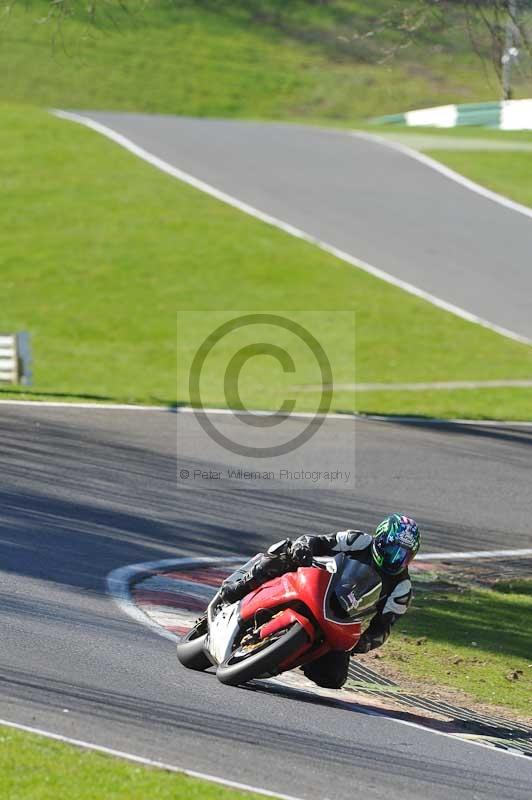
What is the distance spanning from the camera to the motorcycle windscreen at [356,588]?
25.7 ft

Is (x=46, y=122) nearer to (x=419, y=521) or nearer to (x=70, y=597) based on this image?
(x=419, y=521)

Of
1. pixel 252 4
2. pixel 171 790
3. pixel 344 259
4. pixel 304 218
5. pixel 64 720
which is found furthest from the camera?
pixel 252 4

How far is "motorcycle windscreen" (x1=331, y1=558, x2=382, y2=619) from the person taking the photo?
7820 mm

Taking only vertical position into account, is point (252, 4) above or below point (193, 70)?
above

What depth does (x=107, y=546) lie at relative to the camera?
11.5 m

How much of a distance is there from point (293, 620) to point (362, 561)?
66 cm

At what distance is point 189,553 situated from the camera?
467 inches

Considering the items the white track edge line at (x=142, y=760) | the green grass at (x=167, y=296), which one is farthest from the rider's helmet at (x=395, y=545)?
the green grass at (x=167, y=296)

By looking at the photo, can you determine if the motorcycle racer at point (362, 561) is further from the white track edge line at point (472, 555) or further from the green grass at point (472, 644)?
the white track edge line at point (472, 555)

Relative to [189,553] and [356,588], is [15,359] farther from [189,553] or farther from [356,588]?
[356,588]

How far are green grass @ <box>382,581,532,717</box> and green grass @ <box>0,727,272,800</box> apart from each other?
3.72 meters

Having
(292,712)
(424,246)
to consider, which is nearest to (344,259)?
(424,246)

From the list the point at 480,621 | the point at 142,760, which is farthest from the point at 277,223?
the point at 142,760

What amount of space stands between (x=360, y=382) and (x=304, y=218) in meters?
9.40
